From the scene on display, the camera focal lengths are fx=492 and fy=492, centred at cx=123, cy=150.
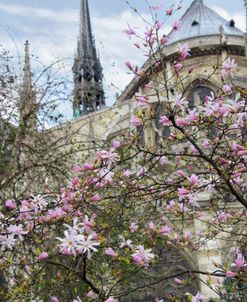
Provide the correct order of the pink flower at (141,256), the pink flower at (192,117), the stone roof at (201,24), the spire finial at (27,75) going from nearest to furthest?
1. the pink flower at (141,256)
2. the pink flower at (192,117)
3. the spire finial at (27,75)
4. the stone roof at (201,24)

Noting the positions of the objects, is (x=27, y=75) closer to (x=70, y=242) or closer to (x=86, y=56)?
(x=70, y=242)

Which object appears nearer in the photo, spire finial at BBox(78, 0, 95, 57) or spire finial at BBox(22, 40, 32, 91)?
spire finial at BBox(22, 40, 32, 91)

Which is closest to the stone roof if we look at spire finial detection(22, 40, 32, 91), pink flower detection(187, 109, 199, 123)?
spire finial detection(22, 40, 32, 91)

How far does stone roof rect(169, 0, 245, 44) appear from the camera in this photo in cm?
2224

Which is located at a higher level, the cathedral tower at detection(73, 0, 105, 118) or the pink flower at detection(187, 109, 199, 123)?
the cathedral tower at detection(73, 0, 105, 118)

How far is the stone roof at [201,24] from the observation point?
73.0 ft

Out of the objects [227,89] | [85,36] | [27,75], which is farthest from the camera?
[85,36]

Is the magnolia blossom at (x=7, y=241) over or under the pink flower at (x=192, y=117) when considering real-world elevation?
under

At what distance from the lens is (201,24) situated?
926 inches

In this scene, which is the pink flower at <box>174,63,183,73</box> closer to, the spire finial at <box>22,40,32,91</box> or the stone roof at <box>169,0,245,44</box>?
the spire finial at <box>22,40,32,91</box>

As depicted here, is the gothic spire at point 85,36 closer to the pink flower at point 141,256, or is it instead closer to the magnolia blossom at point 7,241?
the magnolia blossom at point 7,241

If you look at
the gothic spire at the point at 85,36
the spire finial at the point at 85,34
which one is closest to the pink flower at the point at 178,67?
the gothic spire at the point at 85,36

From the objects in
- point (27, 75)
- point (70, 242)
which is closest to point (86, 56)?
point (27, 75)

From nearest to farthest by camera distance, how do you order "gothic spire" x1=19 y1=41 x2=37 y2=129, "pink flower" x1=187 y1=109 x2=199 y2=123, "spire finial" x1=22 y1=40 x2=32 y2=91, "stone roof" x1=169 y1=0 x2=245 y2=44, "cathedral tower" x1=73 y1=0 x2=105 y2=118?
"pink flower" x1=187 y1=109 x2=199 y2=123 < "gothic spire" x1=19 y1=41 x2=37 y2=129 < "spire finial" x1=22 y1=40 x2=32 y2=91 < "stone roof" x1=169 y1=0 x2=245 y2=44 < "cathedral tower" x1=73 y1=0 x2=105 y2=118
